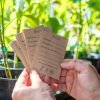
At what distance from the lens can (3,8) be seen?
3.43 ft

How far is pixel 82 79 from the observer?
89 cm

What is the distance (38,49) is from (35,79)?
0.25 feet

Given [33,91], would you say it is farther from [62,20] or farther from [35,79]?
[62,20]

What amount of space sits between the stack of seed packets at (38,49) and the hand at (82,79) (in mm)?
46

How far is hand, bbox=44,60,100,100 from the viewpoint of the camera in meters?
0.89

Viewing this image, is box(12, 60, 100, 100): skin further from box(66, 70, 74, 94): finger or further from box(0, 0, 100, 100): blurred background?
box(0, 0, 100, 100): blurred background

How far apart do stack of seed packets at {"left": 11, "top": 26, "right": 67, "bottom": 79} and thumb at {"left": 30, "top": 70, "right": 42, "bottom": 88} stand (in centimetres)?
2

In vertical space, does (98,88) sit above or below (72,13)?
below

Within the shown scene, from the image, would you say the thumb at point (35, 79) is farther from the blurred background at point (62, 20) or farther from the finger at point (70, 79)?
the blurred background at point (62, 20)

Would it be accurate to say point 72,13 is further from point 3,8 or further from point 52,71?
point 52,71

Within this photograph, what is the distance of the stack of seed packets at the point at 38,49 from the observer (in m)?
0.81

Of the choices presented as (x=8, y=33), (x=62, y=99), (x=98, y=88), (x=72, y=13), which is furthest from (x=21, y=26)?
(x=72, y=13)

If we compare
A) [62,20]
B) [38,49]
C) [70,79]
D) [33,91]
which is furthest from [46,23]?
[33,91]

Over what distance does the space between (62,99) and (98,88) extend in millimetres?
166
